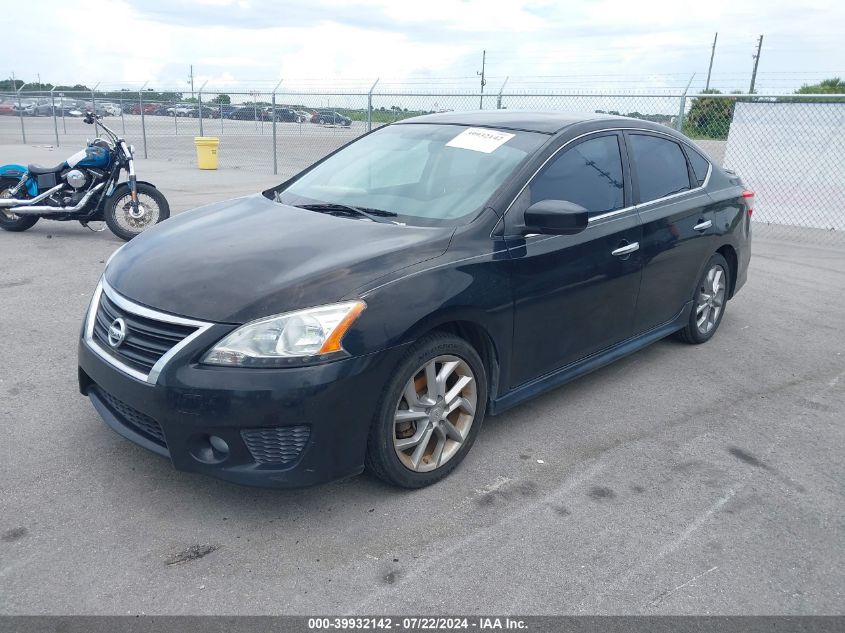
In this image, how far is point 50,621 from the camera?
8.05ft

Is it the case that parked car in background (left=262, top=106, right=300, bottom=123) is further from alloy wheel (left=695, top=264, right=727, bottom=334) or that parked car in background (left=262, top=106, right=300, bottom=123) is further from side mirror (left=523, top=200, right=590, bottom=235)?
side mirror (left=523, top=200, right=590, bottom=235)

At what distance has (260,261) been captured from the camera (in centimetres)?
318

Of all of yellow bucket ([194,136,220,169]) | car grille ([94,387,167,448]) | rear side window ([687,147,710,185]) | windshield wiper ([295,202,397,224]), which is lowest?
yellow bucket ([194,136,220,169])

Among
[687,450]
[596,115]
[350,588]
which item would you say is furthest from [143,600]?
[596,115]

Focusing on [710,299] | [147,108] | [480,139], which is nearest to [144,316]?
[480,139]

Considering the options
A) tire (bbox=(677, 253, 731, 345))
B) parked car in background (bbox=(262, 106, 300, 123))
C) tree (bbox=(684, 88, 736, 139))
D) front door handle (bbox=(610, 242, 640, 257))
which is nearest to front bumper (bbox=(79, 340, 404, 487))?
front door handle (bbox=(610, 242, 640, 257))

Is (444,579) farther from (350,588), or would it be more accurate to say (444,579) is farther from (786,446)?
(786,446)

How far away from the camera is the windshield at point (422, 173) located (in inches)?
147

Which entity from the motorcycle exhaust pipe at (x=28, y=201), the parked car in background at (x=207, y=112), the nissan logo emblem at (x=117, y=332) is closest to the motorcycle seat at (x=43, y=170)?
the motorcycle exhaust pipe at (x=28, y=201)

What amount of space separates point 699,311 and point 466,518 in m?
3.06

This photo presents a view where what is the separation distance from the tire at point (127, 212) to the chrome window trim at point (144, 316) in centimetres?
522

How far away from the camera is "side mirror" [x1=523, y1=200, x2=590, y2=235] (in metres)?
3.49

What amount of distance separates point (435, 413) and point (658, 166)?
2.53 metres

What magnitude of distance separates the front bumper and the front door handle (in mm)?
1733
